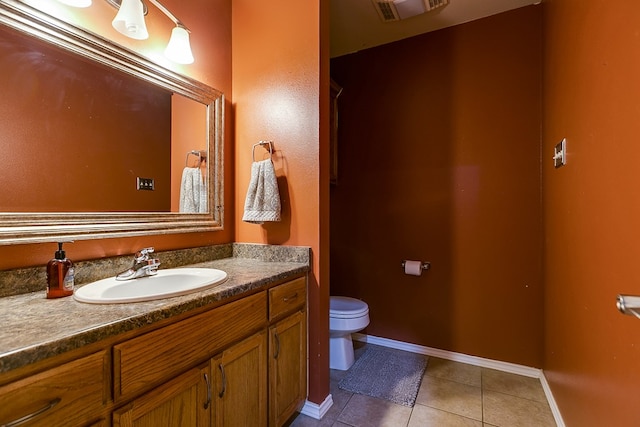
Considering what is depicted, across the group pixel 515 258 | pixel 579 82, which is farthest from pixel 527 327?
pixel 579 82

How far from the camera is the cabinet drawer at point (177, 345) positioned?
2.53ft

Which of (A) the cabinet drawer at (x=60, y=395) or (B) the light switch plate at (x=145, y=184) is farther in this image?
(B) the light switch plate at (x=145, y=184)

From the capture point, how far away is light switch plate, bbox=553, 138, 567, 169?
4.71 ft

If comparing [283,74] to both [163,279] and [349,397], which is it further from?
[349,397]

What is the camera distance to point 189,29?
161cm

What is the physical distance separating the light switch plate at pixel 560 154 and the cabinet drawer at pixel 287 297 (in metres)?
1.38

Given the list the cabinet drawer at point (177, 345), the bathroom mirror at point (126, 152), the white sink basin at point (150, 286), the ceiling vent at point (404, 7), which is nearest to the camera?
the cabinet drawer at point (177, 345)

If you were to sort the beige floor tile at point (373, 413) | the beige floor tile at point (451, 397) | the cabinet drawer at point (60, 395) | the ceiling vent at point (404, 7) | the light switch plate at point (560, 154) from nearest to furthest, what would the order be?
1. the cabinet drawer at point (60, 395)
2. the light switch plate at point (560, 154)
3. the beige floor tile at point (373, 413)
4. the beige floor tile at point (451, 397)
5. the ceiling vent at point (404, 7)

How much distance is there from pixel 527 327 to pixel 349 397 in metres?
1.26

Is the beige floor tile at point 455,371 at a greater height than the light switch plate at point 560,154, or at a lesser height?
lesser

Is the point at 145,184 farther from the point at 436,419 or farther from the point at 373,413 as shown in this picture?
the point at 436,419

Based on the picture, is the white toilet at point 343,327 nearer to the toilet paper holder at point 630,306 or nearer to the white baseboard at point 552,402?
the white baseboard at point 552,402

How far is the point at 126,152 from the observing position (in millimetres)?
1359

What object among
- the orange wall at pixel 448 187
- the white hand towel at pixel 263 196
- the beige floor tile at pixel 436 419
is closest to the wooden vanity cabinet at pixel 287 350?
the white hand towel at pixel 263 196
